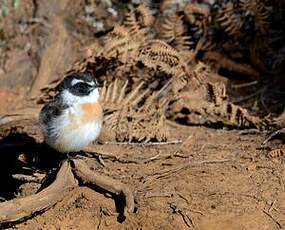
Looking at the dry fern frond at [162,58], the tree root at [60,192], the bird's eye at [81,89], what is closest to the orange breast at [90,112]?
the bird's eye at [81,89]

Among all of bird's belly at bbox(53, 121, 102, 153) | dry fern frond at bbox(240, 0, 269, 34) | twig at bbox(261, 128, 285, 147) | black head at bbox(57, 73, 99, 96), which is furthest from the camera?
dry fern frond at bbox(240, 0, 269, 34)

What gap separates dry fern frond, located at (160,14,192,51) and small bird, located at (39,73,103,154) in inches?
96.7

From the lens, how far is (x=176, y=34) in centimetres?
894

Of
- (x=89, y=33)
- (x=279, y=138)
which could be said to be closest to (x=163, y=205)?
(x=279, y=138)

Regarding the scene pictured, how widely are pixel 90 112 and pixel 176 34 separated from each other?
275 cm

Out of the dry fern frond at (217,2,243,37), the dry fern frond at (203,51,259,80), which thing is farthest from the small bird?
the dry fern frond at (217,2,243,37)

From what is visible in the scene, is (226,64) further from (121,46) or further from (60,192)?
(60,192)

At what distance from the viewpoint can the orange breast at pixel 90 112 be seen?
6.49m

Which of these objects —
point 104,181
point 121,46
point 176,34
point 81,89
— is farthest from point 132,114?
point 104,181

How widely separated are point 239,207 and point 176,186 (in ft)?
2.10

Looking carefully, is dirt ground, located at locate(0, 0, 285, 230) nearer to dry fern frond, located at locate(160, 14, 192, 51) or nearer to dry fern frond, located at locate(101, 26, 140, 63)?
dry fern frond, located at locate(101, 26, 140, 63)

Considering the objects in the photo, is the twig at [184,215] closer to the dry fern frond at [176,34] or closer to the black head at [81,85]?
the black head at [81,85]

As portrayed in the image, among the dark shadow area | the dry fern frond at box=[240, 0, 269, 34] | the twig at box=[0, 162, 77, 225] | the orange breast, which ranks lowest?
the dark shadow area

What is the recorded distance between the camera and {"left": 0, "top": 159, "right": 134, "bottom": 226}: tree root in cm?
580
